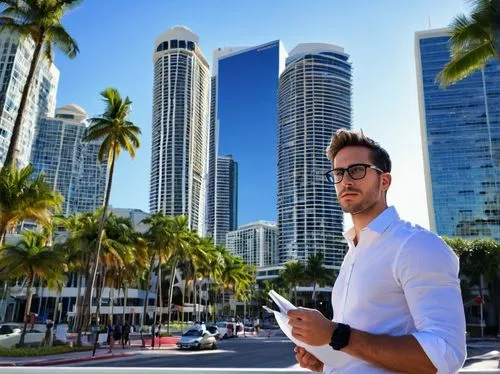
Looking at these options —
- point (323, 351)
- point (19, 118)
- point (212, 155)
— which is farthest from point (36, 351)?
point (212, 155)

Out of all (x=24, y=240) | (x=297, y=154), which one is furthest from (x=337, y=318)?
(x=297, y=154)

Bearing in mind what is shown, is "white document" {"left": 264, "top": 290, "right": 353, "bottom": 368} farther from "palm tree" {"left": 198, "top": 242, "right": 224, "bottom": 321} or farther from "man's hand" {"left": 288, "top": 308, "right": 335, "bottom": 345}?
"palm tree" {"left": 198, "top": 242, "right": 224, "bottom": 321}

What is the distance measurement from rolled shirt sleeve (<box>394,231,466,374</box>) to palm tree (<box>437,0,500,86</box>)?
11187 mm

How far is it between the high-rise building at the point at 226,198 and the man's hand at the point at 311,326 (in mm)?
171146

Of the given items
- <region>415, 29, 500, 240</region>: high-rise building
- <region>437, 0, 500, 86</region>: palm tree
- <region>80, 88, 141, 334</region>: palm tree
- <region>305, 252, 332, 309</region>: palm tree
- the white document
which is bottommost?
the white document

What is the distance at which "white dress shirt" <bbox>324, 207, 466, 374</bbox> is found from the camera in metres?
1.26

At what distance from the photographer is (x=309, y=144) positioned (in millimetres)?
131125

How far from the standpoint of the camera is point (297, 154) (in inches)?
5261

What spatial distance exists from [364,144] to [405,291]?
0.62 m

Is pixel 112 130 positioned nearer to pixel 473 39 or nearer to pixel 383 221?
pixel 473 39

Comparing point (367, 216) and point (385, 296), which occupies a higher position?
point (367, 216)

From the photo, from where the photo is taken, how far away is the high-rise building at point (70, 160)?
123 metres

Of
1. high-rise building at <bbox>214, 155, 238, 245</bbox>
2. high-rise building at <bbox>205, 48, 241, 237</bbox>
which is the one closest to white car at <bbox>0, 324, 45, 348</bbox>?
high-rise building at <bbox>205, 48, 241, 237</bbox>

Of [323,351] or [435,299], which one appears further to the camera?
[323,351]
